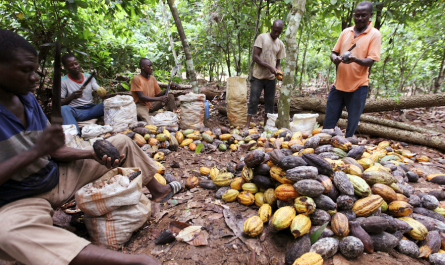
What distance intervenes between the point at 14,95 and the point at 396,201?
280cm

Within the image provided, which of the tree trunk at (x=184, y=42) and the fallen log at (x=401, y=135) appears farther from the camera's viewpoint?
the tree trunk at (x=184, y=42)

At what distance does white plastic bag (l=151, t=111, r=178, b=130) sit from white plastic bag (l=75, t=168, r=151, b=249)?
2504mm

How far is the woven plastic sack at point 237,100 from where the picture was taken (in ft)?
15.1

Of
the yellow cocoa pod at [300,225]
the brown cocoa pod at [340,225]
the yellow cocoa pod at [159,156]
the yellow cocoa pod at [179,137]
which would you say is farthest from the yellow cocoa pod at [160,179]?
the brown cocoa pod at [340,225]

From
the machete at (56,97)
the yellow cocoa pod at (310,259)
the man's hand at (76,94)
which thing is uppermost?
the machete at (56,97)

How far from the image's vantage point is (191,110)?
418cm

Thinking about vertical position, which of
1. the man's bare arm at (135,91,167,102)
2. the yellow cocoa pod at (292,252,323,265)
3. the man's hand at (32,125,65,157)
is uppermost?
the man's hand at (32,125,65,157)

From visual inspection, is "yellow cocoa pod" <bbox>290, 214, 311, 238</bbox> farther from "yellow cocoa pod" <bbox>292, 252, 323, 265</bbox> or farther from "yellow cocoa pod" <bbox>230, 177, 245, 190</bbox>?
"yellow cocoa pod" <bbox>230, 177, 245, 190</bbox>

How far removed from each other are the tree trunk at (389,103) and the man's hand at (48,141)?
15.5ft

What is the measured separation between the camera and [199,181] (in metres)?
2.62

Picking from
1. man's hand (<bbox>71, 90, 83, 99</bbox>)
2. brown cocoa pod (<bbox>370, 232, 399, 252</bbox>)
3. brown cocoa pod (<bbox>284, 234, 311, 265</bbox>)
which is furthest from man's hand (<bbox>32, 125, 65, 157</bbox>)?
man's hand (<bbox>71, 90, 83, 99</bbox>)

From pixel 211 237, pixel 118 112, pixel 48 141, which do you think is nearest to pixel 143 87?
pixel 118 112

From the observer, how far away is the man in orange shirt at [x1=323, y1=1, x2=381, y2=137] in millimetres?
2713

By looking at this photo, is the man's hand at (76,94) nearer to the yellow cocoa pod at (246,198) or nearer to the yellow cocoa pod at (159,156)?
the yellow cocoa pod at (159,156)
